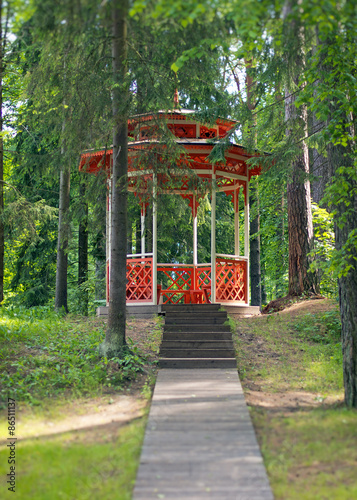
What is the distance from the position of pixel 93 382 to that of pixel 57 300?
659cm

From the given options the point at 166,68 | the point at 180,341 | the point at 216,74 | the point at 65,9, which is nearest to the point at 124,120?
the point at 166,68

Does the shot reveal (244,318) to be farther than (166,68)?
Yes

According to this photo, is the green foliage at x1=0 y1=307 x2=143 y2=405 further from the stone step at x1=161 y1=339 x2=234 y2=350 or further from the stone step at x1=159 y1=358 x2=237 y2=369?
the stone step at x1=161 y1=339 x2=234 y2=350

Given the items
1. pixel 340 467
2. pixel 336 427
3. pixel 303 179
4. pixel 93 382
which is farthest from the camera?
pixel 303 179

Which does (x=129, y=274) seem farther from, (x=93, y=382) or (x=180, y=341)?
(x=93, y=382)

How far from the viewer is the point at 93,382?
23.6 ft

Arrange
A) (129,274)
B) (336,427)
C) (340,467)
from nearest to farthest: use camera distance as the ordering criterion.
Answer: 1. (340,467)
2. (336,427)
3. (129,274)

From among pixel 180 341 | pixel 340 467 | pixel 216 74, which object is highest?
pixel 216 74

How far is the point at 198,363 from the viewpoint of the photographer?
27.0ft

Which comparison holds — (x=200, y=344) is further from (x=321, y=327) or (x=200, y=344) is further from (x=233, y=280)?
(x=233, y=280)

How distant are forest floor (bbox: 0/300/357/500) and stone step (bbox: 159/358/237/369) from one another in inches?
8.6

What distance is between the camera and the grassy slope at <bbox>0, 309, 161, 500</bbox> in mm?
4211

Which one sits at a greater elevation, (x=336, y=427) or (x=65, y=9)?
(x=65, y=9)

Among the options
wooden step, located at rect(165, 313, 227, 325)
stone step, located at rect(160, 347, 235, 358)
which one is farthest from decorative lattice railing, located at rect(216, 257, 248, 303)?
stone step, located at rect(160, 347, 235, 358)
